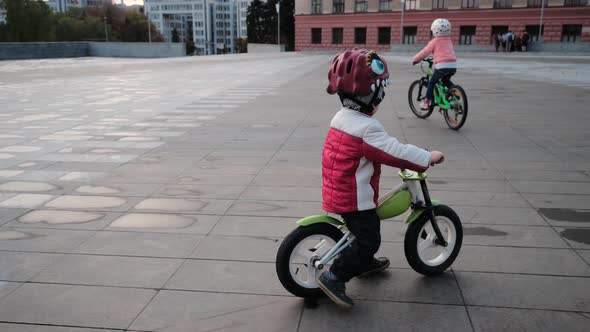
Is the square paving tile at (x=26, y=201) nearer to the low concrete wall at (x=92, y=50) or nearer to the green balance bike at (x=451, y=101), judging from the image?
the green balance bike at (x=451, y=101)

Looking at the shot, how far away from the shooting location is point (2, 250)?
4164 mm

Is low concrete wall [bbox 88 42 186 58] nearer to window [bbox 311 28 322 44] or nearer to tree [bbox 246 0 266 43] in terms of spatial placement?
window [bbox 311 28 322 44]

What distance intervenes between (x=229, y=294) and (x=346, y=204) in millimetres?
961

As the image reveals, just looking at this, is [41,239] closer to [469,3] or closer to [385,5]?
[469,3]

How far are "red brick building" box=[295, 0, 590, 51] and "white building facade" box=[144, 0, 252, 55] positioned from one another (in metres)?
111

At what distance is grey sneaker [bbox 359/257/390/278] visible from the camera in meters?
3.65

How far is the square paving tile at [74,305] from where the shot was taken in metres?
3.12

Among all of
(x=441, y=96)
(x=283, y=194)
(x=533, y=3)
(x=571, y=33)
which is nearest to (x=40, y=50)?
(x=441, y=96)

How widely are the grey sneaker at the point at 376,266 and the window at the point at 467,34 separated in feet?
194

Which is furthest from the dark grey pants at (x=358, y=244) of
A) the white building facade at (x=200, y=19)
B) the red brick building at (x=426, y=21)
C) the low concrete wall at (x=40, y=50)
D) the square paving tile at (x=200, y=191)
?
the white building facade at (x=200, y=19)

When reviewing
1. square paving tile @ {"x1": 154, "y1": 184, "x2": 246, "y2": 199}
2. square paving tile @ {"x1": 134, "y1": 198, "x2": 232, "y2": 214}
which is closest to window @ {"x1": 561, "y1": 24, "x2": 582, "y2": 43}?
square paving tile @ {"x1": 154, "y1": 184, "x2": 246, "y2": 199}

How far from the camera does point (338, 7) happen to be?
66250 mm

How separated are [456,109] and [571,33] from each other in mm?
52999

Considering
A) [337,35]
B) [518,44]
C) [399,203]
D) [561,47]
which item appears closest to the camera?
[399,203]
